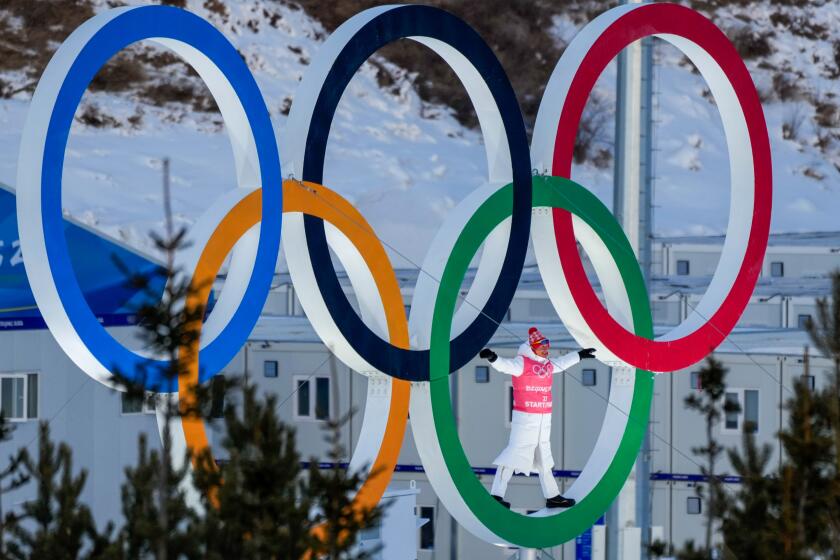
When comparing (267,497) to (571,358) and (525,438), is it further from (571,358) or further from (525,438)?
(571,358)

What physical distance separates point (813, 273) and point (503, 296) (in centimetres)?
1874

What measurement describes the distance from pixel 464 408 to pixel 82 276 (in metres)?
4.89

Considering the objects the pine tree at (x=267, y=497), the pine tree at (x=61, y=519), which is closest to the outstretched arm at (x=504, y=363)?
the pine tree at (x=267, y=497)

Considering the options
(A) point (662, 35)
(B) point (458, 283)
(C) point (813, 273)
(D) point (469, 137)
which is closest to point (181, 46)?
(B) point (458, 283)

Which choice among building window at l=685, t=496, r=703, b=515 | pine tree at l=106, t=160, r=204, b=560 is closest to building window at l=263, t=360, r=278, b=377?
building window at l=685, t=496, r=703, b=515

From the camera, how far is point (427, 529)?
2120 cm

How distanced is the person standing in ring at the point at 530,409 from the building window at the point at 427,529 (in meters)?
8.66

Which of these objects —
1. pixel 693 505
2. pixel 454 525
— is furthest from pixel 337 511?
pixel 454 525

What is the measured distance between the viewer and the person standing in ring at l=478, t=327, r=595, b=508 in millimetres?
12008

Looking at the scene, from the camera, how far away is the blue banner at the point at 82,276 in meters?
17.1

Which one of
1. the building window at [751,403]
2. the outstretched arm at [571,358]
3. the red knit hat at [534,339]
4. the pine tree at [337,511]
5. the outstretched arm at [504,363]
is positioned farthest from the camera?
the building window at [751,403]

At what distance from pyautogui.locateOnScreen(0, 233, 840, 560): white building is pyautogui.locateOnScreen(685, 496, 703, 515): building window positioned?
1 cm

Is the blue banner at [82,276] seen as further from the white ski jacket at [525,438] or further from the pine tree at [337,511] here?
the pine tree at [337,511]

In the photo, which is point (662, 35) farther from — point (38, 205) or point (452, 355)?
point (38, 205)
